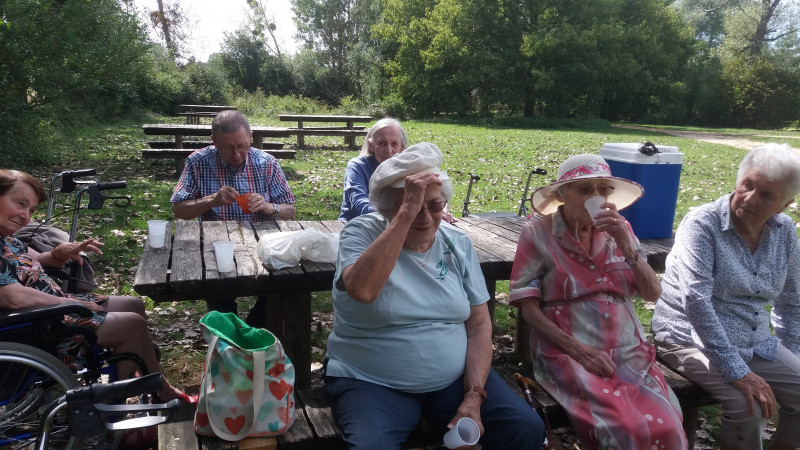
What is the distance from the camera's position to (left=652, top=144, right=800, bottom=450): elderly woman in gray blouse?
8.17 ft

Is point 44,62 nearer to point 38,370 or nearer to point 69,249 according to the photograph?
point 69,249

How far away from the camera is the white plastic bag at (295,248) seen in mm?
2652

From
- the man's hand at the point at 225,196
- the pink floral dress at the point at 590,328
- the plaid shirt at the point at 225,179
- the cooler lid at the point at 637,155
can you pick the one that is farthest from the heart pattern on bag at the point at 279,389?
the cooler lid at the point at 637,155

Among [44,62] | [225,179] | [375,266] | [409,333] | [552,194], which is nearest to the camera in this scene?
[375,266]

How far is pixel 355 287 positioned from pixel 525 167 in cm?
975

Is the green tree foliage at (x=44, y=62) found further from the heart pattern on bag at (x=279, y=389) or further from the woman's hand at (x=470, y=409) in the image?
the woman's hand at (x=470, y=409)

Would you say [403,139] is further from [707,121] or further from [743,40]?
[743,40]

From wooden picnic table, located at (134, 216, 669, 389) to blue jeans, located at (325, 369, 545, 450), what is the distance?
63cm

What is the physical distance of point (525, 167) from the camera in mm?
11258

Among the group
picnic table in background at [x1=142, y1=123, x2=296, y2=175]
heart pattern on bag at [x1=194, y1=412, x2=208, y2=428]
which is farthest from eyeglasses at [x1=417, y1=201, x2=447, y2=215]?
picnic table in background at [x1=142, y1=123, x2=296, y2=175]

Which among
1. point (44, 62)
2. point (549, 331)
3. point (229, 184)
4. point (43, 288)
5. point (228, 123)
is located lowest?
point (549, 331)

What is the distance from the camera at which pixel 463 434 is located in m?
1.89

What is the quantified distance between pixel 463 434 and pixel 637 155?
2088 millimetres

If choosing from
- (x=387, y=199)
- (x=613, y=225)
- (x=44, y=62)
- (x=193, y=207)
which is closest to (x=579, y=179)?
(x=613, y=225)
